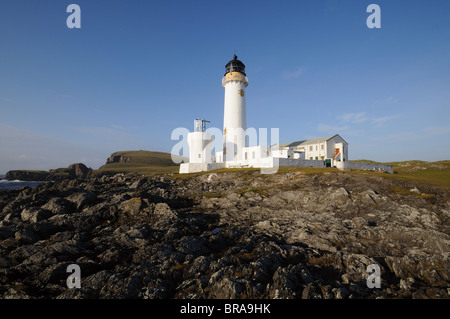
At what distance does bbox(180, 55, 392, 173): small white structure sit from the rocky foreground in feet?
74.6

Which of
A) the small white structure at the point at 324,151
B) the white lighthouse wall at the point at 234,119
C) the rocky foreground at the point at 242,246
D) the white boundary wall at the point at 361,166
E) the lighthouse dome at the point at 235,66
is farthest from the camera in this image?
the lighthouse dome at the point at 235,66

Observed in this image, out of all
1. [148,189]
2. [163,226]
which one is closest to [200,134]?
[148,189]

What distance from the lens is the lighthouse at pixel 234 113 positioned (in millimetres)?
53094

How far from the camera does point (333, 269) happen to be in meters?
12.5

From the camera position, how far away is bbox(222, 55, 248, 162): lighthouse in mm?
53094

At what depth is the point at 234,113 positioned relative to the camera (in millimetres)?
53438

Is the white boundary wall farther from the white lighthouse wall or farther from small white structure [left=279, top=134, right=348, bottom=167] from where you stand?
the white lighthouse wall

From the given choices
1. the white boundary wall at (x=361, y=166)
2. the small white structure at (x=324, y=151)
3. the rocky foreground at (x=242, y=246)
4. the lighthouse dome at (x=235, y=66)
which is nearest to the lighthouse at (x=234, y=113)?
the lighthouse dome at (x=235, y=66)

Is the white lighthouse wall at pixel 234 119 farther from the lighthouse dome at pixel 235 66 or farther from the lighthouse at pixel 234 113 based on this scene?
the lighthouse dome at pixel 235 66

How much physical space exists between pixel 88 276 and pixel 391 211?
23.5 metres

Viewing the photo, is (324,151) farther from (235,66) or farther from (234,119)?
(235,66)

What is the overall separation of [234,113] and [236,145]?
289 inches

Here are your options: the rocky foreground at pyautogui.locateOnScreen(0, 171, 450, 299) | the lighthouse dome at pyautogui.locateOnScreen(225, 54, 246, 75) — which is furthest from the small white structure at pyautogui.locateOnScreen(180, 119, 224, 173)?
the rocky foreground at pyautogui.locateOnScreen(0, 171, 450, 299)
